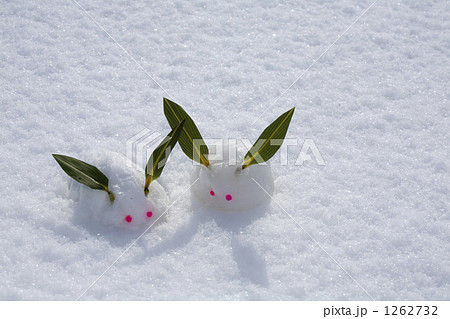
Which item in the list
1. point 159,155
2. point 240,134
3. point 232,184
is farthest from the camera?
point 240,134

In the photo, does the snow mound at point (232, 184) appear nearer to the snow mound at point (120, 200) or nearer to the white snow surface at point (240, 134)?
the white snow surface at point (240, 134)

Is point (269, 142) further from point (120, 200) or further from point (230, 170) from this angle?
point (120, 200)

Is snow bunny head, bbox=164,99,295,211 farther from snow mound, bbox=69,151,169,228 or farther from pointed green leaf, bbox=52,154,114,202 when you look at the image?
pointed green leaf, bbox=52,154,114,202

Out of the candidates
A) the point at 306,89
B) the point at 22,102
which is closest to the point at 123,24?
the point at 22,102

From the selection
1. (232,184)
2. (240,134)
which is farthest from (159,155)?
(240,134)

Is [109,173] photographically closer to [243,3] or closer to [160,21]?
[160,21]

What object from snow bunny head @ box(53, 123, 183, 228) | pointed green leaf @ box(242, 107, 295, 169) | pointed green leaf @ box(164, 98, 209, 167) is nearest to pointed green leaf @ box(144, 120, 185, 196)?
snow bunny head @ box(53, 123, 183, 228)

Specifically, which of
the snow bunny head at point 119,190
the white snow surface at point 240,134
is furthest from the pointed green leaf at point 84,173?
the white snow surface at point 240,134
